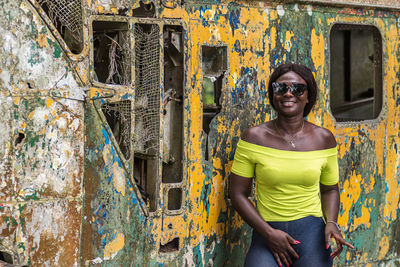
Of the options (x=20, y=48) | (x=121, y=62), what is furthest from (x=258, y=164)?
(x=20, y=48)

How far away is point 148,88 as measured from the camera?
3961 mm

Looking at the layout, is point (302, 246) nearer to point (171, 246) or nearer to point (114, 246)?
point (171, 246)

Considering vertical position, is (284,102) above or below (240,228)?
above

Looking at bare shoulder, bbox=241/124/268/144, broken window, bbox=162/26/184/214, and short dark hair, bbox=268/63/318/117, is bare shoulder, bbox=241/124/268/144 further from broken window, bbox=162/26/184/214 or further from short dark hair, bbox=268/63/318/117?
broken window, bbox=162/26/184/214

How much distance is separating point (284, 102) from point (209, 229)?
107 cm

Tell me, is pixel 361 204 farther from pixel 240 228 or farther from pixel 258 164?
pixel 258 164

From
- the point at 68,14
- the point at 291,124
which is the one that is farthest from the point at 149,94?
the point at 291,124

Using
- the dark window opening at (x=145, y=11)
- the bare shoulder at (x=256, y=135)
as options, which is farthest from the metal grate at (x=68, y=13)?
the bare shoulder at (x=256, y=135)

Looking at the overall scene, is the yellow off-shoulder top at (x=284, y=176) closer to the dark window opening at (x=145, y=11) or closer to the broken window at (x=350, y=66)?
the dark window opening at (x=145, y=11)

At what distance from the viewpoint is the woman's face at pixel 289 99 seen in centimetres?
371

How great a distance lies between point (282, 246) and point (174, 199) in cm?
94

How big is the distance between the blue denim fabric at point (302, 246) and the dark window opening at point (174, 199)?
655mm

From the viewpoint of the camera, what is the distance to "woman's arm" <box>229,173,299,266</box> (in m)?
3.52

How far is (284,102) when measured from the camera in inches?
A: 146
